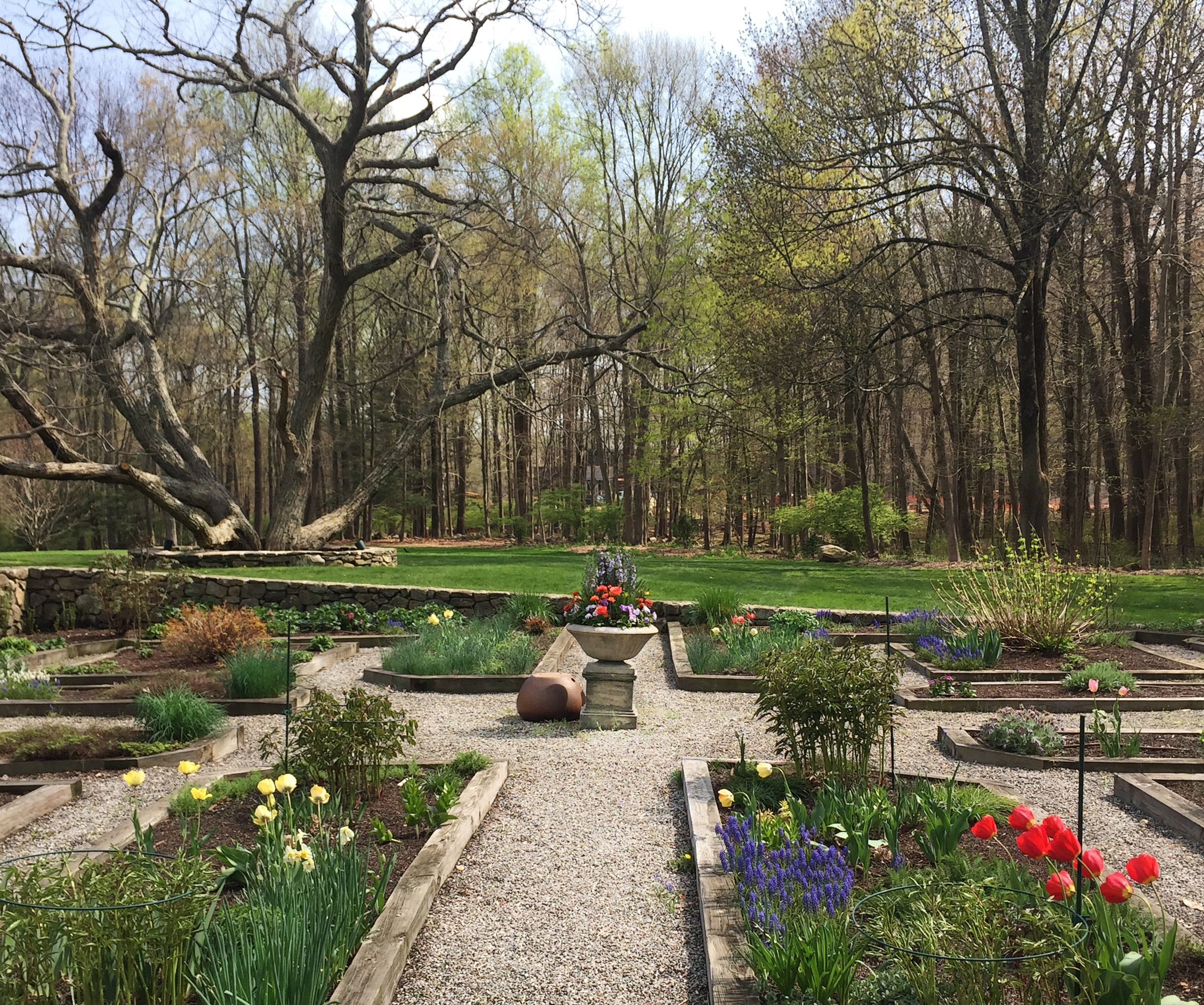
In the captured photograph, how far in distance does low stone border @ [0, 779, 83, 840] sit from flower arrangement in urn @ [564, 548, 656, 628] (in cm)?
360

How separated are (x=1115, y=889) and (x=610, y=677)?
16.2 feet

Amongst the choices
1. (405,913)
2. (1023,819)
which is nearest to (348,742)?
(405,913)

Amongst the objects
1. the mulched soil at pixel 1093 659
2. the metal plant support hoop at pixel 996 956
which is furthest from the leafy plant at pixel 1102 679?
the metal plant support hoop at pixel 996 956

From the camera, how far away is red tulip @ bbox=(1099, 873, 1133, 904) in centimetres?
238

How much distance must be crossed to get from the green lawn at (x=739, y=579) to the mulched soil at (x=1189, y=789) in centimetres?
653

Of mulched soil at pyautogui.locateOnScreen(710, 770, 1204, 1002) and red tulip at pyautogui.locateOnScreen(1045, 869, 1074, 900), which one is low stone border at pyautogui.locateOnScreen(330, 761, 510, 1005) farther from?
red tulip at pyautogui.locateOnScreen(1045, 869, 1074, 900)

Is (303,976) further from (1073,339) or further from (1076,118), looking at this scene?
(1073,339)

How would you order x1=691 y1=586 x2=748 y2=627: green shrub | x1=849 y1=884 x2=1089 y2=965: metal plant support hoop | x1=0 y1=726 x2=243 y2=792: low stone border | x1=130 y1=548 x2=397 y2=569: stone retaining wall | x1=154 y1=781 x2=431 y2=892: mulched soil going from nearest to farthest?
x1=849 y1=884 x2=1089 y2=965: metal plant support hoop → x1=154 y1=781 x2=431 y2=892: mulched soil → x1=0 y1=726 x2=243 y2=792: low stone border → x1=691 y1=586 x2=748 y2=627: green shrub → x1=130 y1=548 x2=397 y2=569: stone retaining wall

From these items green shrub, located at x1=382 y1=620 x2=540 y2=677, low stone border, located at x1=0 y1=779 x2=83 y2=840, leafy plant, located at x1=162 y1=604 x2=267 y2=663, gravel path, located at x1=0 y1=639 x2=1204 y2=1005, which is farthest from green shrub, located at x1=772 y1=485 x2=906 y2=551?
low stone border, located at x1=0 y1=779 x2=83 y2=840

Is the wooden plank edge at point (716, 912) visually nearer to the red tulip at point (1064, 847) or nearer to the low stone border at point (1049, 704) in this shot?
the red tulip at point (1064, 847)

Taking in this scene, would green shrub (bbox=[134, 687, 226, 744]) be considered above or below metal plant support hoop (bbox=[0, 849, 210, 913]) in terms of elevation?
below

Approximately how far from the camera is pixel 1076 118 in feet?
42.2

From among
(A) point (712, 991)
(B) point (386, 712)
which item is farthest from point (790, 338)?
(A) point (712, 991)

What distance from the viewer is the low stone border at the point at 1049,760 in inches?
217
